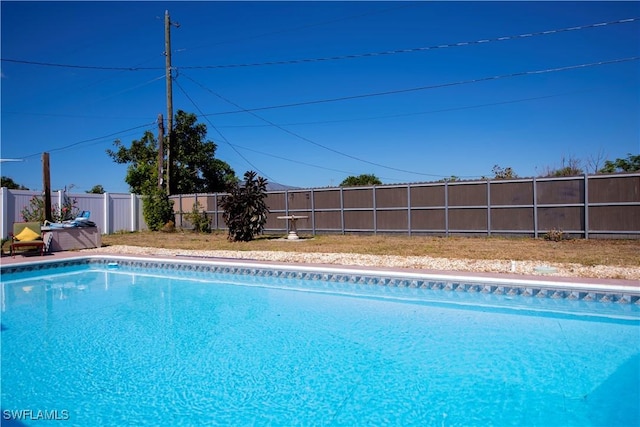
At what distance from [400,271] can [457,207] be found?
6.54 metres

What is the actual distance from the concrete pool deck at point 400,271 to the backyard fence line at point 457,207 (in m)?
4.54

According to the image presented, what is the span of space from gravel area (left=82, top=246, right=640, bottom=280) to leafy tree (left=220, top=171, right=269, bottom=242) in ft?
7.46

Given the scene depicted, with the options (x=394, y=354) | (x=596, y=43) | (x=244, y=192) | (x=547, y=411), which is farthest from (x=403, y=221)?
(x=547, y=411)

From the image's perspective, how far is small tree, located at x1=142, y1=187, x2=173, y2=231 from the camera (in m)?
19.0

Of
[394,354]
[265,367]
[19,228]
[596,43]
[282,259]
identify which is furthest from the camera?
[596,43]

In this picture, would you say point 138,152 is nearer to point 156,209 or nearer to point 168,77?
point 168,77

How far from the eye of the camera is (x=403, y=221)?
46.5ft

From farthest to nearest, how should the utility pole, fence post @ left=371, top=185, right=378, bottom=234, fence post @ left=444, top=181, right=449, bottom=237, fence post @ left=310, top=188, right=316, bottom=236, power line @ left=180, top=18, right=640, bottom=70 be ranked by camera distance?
the utility pole < fence post @ left=310, top=188, right=316, bottom=236 < fence post @ left=371, top=185, right=378, bottom=234 < fence post @ left=444, top=181, right=449, bottom=237 < power line @ left=180, top=18, right=640, bottom=70

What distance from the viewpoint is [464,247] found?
34.5ft

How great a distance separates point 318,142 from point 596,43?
18.5 m

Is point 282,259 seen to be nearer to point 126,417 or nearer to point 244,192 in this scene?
point 244,192

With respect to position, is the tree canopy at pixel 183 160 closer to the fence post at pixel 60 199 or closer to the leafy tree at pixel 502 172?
the fence post at pixel 60 199

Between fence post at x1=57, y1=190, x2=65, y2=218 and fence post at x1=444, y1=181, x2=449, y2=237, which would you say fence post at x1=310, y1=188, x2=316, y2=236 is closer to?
fence post at x1=444, y1=181, x2=449, y2=237

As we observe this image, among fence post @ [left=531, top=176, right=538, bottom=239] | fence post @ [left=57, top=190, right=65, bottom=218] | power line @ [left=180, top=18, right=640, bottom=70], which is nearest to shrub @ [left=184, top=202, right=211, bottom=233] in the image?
fence post @ [left=57, top=190, right=65, bottom=218]
